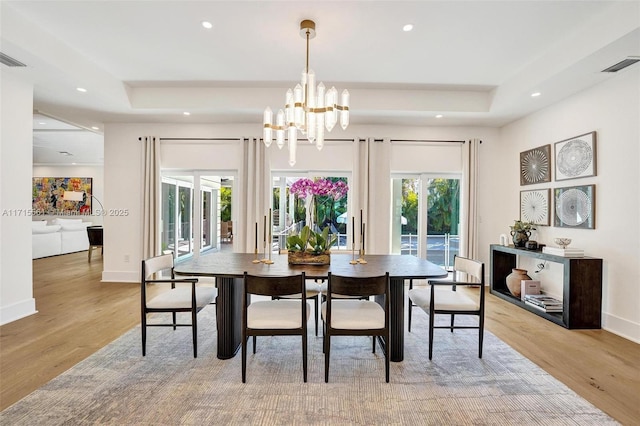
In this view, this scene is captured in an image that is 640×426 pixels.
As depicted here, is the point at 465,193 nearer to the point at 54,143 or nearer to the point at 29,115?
the point at 29,115

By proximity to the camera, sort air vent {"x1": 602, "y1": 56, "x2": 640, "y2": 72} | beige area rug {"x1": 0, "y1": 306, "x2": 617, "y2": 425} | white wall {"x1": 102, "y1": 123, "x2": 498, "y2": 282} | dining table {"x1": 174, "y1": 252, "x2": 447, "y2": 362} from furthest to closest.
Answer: white wall {"x1": 102, "y1": 123, "x2": 498, "y2": 282}
air vent {"x1": 602, "y1": 56, "x2": 640, "y2": 72}
dining table {"x1": 174, "y1": 252, "x2": 447, "y2": 362}
beige area rug {"x1": 0, "y1": 306, "x2": 617, "y2": 425}

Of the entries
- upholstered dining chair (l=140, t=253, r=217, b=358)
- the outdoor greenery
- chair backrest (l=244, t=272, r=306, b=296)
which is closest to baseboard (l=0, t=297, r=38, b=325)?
Result: upholstered dining chair (l=140, t=253, r=217, b=358)

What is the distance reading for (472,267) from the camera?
2.93m

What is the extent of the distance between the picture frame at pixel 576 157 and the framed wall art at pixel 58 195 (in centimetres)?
1256

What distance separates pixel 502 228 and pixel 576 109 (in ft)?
6.82

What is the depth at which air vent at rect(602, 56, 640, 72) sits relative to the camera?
3012 millimetres

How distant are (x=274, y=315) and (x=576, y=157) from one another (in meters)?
3.98

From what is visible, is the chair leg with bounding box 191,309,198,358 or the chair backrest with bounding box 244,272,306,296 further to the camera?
the chair leg with bounding box 191,309,198,358

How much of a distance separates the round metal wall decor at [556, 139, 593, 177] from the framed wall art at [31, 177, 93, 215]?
1259 cm

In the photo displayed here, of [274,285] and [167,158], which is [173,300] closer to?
[274,285]

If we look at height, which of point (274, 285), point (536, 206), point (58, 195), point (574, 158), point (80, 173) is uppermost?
point (80, 173)

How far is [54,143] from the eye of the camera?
26.6 ft

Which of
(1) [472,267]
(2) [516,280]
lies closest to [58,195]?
(1) [472,267]

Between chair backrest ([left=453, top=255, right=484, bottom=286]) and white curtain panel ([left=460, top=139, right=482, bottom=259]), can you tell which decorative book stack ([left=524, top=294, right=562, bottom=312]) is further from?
chair backrest ([left=453, top=255, right=484, bottom=286])
